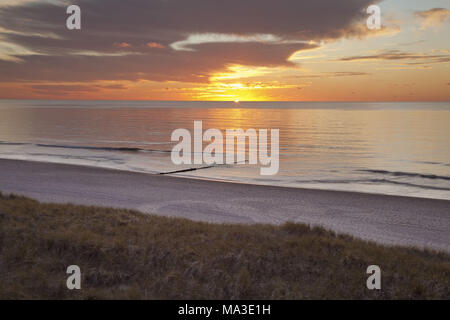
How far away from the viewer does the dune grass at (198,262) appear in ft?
18.8

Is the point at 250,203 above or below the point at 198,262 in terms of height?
below

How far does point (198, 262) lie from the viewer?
6.61 m

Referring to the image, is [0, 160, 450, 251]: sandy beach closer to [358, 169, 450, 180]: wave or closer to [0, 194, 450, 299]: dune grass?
[0, 194, 450, 299]: dune grass

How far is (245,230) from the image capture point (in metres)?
8.86

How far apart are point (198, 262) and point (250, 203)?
8785mm

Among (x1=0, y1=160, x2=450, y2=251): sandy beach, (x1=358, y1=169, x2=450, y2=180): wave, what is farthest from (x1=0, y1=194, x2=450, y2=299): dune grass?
(x1=358, y1=169, x2=450, y2=180): wave

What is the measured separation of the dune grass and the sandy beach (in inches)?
128

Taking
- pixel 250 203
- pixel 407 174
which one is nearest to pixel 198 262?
pixel 250 203

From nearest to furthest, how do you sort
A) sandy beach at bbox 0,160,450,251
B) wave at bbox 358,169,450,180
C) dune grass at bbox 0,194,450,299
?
1. dune grass at bbox 0,194,450,299
2. sandy beach at bbox 0,160,450,251
3. wave at bbox 358,169,450,180

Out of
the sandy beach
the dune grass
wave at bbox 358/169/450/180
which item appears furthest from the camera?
wave at bbox 358/169/450/180

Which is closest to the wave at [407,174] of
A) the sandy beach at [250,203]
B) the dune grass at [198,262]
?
the sandy beach at [250,203]

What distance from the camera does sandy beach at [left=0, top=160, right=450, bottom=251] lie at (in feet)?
39.2

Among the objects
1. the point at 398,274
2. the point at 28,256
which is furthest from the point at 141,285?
the point at 398,274

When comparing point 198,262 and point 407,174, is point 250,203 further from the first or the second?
point 407,174
